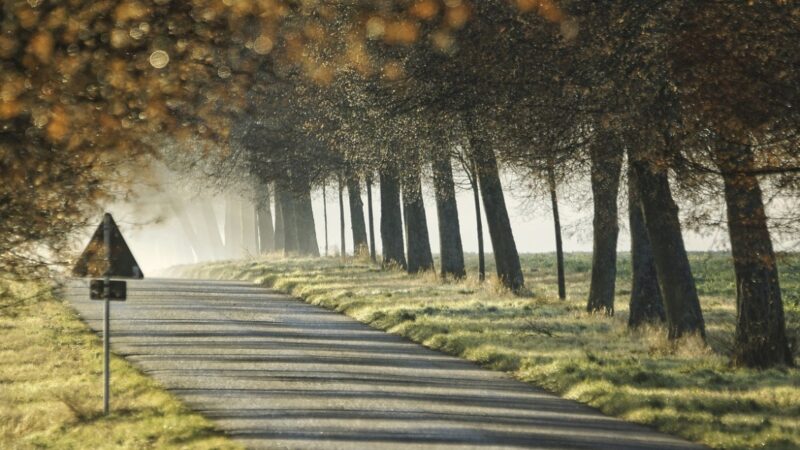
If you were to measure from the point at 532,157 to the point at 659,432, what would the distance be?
23.6ft

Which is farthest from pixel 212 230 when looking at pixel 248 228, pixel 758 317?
pixel 758 317

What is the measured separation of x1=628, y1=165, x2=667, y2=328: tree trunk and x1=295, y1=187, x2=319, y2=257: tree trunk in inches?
1361

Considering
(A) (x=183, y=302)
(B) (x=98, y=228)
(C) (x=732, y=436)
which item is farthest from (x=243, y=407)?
(A) (x=183, y=302)

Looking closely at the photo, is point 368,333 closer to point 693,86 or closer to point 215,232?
point 693,86

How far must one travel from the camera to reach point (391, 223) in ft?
142

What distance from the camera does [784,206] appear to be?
1447 centimetres

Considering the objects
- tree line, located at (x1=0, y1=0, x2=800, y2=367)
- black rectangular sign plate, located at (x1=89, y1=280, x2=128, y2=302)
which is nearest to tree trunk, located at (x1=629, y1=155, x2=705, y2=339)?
tree line, located at (x1=0, y1=0, x2=800, y2=367)

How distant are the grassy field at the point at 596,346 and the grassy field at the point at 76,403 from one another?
5.52 meters

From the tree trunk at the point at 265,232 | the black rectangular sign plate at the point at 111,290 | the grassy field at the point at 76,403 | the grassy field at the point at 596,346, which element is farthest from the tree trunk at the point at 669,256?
the tree trunk at the point at 265,232

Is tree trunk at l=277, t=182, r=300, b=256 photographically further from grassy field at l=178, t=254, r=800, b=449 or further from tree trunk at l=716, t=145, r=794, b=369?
tree trunk at l=716, t=145, r=794, b=369

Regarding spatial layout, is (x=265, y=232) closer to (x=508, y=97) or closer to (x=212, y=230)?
(x=212, y=230)

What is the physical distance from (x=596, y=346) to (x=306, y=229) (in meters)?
38.5

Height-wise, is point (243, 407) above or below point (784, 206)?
below

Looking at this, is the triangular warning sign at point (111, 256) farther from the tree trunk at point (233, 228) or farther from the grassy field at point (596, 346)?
the tree trunk at point (233, 228)
